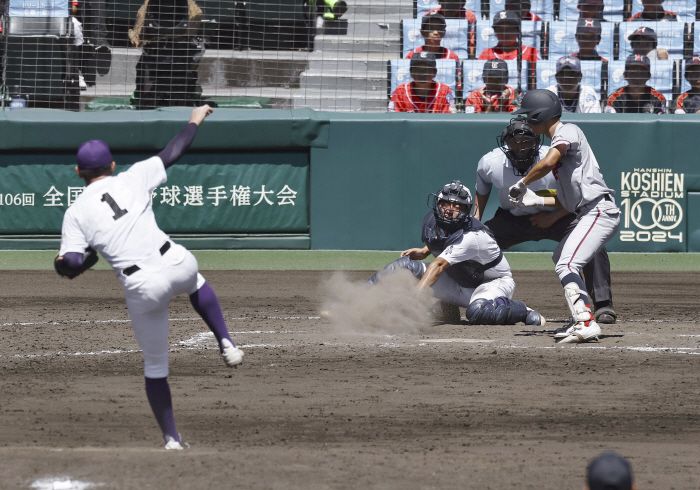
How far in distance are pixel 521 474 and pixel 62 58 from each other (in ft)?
36.6

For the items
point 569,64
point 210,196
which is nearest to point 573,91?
point 569,64

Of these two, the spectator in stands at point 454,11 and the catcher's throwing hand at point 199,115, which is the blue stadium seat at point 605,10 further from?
the catcher's throwing hand at point 199,115

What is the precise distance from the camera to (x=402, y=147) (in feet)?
40.3

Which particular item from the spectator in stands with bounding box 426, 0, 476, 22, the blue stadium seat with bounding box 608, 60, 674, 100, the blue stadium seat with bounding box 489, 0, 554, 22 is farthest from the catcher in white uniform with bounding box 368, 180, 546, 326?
the blue stadium seat with bounding box 489, 0, 554, 22

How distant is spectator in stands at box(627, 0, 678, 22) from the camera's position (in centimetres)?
1462

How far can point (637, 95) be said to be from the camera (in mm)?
12867

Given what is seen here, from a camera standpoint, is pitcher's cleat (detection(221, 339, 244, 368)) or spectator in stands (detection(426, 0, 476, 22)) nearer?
pitcher's cleat (detection(221, 339, 244, 368))

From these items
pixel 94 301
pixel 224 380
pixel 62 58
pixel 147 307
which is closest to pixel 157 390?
pixel 147 307

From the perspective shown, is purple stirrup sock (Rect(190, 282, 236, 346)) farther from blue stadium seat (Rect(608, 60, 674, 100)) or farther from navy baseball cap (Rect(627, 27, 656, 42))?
navy baseball cap (Rect(627, 27, 656, 42))

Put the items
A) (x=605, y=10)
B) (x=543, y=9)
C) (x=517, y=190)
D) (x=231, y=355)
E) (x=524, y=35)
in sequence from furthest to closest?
(x=605, y=10), (x=543, y=9), (x=524, y=35), (x=517, y=190), (x=231, y=355)

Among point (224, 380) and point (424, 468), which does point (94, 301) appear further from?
point (424, 468)

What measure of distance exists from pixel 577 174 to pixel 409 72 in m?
6.97

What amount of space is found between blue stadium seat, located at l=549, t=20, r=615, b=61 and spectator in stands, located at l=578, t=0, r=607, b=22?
1.60 ft

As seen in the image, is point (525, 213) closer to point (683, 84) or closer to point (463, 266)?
point (463, 266)
